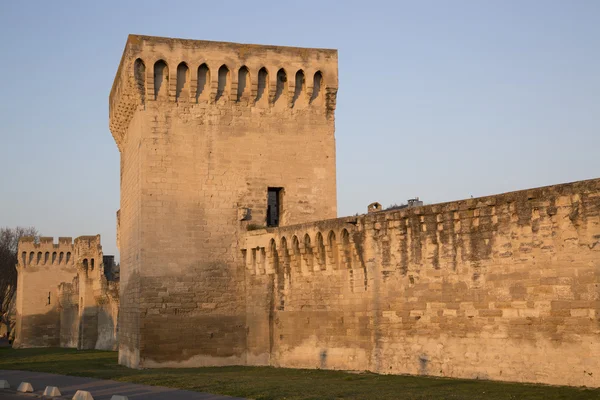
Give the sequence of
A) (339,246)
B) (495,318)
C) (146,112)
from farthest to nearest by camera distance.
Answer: (146,112) < (339,246) < (495,318)

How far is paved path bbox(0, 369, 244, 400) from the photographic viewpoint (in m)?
12.7

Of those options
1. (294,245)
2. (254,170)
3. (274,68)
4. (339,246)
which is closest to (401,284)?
(339,246)

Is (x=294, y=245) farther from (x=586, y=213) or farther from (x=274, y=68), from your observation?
(x=586, y=213)

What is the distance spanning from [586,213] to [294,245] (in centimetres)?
825

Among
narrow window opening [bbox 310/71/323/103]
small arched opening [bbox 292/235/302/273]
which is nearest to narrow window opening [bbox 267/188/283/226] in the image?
small arched opening [bbox 292/235/302/273]

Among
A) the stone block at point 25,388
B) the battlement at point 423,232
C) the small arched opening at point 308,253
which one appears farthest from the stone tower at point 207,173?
the stone block at point 25,388

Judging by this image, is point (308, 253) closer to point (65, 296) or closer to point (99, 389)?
point (99, 389)

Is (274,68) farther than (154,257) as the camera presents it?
Yes

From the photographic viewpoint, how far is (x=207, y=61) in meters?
21.0

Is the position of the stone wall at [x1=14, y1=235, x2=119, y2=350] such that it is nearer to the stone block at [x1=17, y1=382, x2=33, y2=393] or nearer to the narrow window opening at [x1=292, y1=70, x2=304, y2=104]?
the narrow window opening at [x1=292, y1=70, x2=304, y2=104]

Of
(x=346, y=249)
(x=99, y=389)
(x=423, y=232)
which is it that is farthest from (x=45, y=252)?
(x=423, y=232)

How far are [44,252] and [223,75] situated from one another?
2853cm

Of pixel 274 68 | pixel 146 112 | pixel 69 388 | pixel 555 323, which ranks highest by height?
pixel 274 68

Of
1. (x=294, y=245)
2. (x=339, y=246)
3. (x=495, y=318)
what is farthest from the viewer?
(x=294, y=245)
